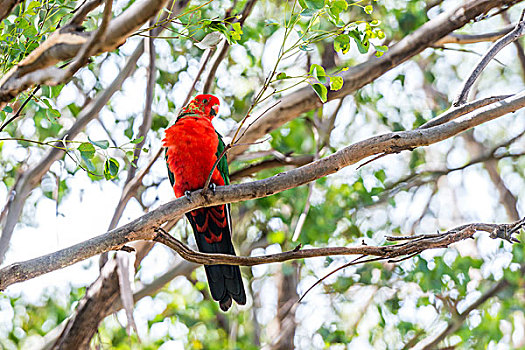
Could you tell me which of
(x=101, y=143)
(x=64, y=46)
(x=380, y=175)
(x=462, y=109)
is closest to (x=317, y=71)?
(x=462, y=109)

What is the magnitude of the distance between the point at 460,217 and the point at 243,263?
18.3 ft

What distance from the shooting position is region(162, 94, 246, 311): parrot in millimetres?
3232

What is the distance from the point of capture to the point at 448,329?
447 cm

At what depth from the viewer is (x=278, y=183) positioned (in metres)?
2.03

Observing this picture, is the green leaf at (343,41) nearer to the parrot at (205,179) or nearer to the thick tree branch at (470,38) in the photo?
the parrot at (205,179)

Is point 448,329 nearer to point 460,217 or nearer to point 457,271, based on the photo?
point 457,271

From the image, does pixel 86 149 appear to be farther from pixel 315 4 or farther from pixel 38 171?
pixel 38 171

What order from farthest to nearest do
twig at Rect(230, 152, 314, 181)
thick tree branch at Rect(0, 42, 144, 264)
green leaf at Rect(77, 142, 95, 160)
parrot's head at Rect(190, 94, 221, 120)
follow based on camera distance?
1. twig at Rect(230, 152, 314, 181)
2. parrot's head at Rect(190, 94, 221, 120)
3. thick tree branch at Rect(0, 42, 144, 264)
4. green leaf at Rect(77, 142, 95, 160)

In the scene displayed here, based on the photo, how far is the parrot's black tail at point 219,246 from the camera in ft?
10.6

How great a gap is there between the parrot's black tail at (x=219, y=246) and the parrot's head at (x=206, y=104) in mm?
705

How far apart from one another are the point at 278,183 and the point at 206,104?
1850 millimetres

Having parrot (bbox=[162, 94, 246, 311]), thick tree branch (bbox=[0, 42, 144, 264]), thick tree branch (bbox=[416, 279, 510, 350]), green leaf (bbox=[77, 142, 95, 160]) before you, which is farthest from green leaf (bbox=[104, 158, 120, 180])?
thick tree branch (bbox=[416, 279, 510, 350])

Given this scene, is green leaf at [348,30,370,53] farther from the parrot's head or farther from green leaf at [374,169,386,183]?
green leaf at [374,169,386,183]

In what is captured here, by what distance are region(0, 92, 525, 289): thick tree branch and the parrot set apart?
120 cm
